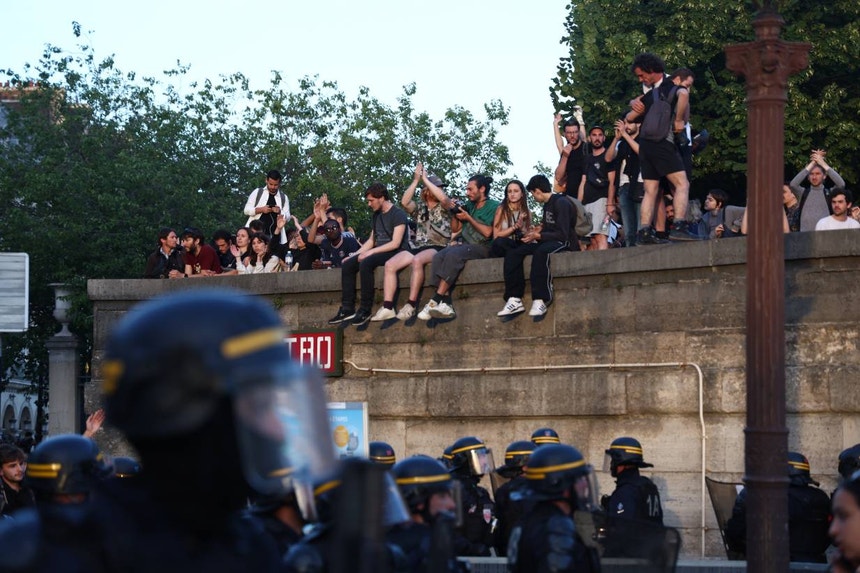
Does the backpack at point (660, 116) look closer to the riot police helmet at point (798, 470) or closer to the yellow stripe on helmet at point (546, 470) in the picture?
the riot police helmet at point (798, 470)

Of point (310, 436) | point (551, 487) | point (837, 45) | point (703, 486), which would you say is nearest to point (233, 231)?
point (837, 45)

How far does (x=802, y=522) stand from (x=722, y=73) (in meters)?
15.8

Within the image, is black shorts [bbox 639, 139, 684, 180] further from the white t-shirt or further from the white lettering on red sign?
the white lettering on red sign

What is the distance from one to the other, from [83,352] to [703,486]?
20174mm

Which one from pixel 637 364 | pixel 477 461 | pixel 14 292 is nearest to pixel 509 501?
pixel 477 461

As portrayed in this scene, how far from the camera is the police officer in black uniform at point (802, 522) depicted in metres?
10.4

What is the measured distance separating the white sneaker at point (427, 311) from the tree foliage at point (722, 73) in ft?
32.7

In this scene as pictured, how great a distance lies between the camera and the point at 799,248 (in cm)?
1326

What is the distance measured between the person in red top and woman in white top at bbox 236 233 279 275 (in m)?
0.40

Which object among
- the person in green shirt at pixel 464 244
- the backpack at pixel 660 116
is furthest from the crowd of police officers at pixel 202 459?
the person in green shirt at pixel 464 244

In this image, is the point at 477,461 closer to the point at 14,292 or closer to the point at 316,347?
the point at 14,292

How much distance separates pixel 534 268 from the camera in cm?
1485

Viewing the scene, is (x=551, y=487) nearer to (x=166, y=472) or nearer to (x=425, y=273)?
(x=166, y=472)

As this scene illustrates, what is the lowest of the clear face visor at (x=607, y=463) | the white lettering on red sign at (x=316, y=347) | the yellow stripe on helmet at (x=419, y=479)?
the clear face visor at (x=607, y=463)
